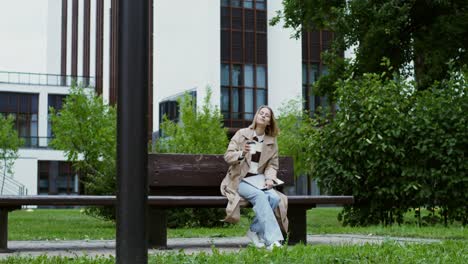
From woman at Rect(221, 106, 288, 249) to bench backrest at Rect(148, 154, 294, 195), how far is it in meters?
0.73

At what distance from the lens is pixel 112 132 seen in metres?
33.4

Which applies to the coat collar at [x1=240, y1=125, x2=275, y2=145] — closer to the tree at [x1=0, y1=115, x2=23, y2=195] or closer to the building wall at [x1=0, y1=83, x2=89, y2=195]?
the tree at [x1=0, y1=115, x2=23, y2=195]

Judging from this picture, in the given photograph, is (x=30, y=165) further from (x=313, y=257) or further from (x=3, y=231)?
(x=313, y=257)

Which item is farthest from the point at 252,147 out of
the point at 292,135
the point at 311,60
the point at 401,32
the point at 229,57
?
the point at 311,60

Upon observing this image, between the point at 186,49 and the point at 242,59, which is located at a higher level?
the point at 186,49

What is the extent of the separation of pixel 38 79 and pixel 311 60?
853 inches

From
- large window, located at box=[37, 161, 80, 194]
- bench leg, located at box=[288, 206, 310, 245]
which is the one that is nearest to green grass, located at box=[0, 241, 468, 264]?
bench leg, located at box=[288, 206, 310, 245]

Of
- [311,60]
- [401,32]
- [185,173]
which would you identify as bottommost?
[185,173]

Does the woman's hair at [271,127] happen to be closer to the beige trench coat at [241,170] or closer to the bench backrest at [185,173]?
the beige trench coat at [241,170]

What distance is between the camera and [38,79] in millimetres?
59844

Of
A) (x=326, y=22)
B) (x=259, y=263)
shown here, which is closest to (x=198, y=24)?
(x=326, y=22)

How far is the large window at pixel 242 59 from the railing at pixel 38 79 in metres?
13.7

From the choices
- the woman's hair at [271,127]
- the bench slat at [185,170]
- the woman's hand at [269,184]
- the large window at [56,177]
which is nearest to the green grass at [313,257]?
the woman's hand at [269,184]

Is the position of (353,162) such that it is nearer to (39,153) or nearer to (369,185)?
(369,185)
